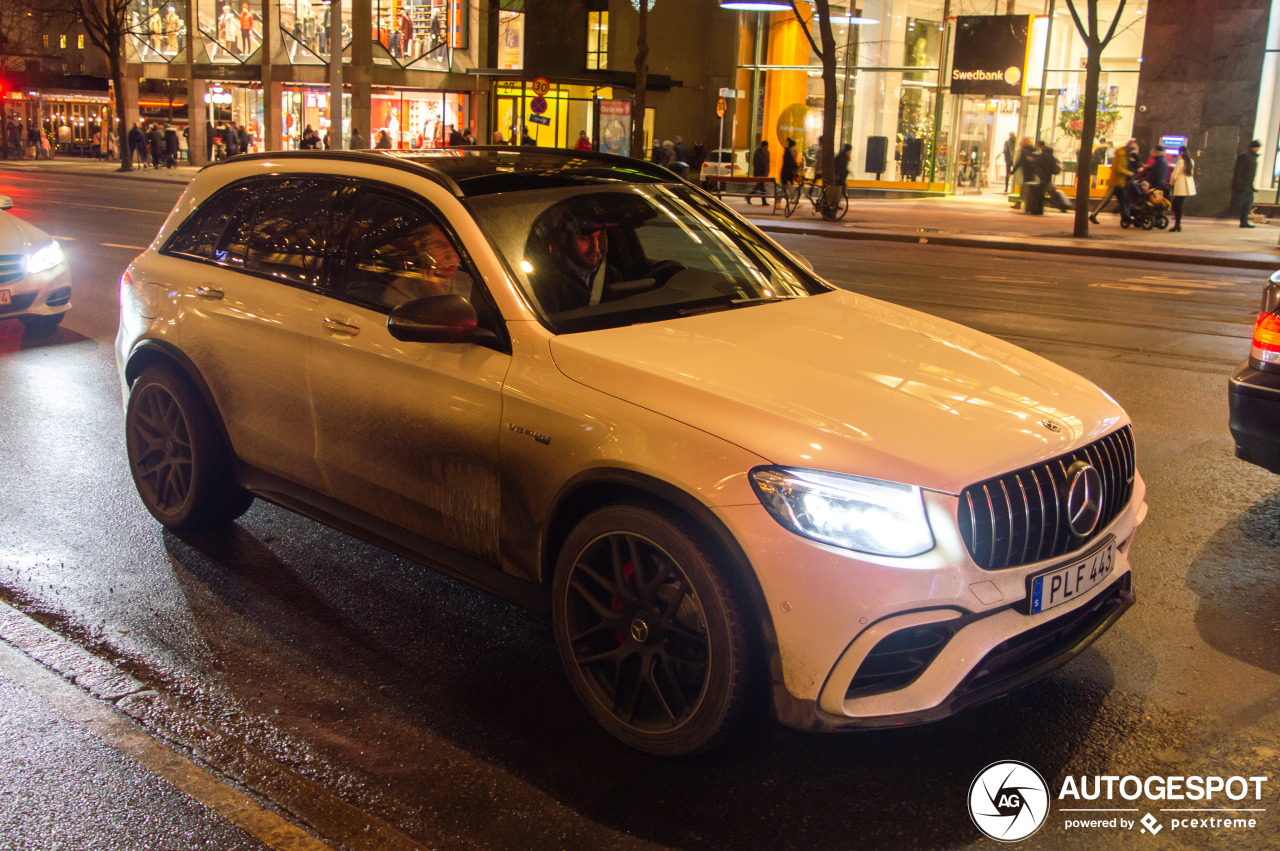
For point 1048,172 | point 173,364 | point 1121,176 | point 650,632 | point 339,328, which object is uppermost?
point 1048,172

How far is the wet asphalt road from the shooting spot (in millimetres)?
3082

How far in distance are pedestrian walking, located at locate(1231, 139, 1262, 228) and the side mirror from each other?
27.4m

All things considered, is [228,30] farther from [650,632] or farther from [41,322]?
[650,632]

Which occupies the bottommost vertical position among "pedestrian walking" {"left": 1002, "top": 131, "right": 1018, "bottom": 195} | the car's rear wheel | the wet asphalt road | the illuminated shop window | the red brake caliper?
the wet asphalt road

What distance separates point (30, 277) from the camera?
379 inches

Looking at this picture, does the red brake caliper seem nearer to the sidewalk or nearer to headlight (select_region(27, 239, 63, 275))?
headlight (select_region(27, 239, 63, 275))

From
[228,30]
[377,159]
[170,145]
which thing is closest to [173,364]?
[377,159]

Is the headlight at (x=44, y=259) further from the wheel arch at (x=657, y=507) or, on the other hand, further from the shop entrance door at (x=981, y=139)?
the shop entrance door at (x=981, y=139)

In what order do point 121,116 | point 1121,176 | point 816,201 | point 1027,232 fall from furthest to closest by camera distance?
point 121,116
point 816,201
point 1121,176
point 1027,232

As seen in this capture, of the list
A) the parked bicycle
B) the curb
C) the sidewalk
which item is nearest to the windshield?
the curb

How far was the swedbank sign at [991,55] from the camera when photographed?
32.8m

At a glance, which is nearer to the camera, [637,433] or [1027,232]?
[637,433]

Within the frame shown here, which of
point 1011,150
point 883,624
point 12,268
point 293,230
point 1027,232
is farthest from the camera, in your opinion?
point 1011,150

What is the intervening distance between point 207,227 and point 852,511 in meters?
3.50
